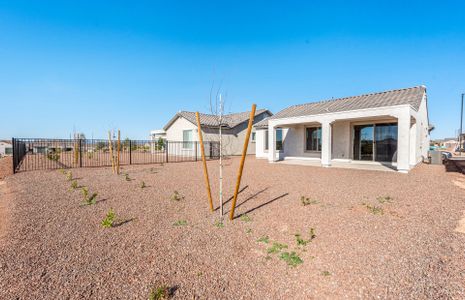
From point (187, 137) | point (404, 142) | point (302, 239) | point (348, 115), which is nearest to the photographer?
point (302, 239)

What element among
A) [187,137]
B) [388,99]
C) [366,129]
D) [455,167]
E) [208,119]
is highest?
[208,119]

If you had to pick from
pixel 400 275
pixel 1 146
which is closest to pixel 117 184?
pixel 400 275

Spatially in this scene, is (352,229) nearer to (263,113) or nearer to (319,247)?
(319,247)

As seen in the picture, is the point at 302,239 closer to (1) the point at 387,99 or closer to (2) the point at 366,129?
(1) the point at 387,99

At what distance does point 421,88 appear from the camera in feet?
41.3

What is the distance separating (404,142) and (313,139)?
20.3 feet

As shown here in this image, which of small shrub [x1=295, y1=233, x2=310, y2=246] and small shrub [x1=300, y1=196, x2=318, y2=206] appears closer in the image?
small shrub [x1=295, y1=233, x2=310, y2=246]

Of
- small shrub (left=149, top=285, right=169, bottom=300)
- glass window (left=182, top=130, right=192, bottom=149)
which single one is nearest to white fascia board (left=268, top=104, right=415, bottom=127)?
glass window (left=182, top=130, right=192, bottom=149)

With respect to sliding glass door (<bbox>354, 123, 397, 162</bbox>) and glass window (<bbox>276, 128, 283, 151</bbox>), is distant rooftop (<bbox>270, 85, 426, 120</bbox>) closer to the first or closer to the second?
sliding glass door (<bbox>354, 123, 397, 162</bbox>)

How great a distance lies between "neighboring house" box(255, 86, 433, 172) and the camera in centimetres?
1031

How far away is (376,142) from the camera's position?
42.9 ft

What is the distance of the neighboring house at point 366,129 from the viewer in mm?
10312

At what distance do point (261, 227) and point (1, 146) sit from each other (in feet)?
222

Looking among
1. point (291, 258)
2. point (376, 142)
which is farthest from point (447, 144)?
point (291, 258)
